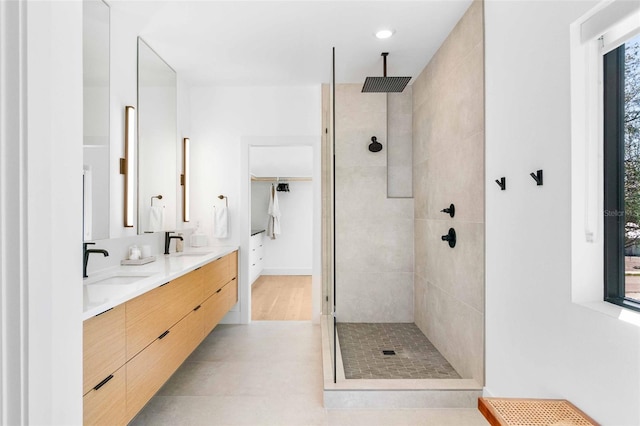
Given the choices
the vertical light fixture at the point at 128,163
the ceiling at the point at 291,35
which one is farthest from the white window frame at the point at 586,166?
the vertical light fixture at the point at 128,163

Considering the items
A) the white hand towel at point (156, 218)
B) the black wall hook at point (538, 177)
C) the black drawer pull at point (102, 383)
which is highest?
the black wall hook at point (538, 177)

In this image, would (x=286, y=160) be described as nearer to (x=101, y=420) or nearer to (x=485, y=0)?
(x=485, y=0)

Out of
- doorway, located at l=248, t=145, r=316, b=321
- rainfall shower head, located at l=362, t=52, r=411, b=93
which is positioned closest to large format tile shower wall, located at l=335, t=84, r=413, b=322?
rainfall shower head, located at l=362, t=52, r=411, b=93

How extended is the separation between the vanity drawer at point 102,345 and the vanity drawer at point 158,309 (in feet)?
0.24

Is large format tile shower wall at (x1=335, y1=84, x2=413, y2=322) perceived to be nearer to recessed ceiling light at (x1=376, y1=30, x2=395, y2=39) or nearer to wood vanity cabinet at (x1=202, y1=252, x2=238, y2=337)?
recessed ceiling light at (x1=376, y1=30, x2=395, y2=39)

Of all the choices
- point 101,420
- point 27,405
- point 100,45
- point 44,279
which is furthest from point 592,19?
point 100,45

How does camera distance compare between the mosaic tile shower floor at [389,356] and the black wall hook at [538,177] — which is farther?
the mosaic tile shower floor at [389,356]

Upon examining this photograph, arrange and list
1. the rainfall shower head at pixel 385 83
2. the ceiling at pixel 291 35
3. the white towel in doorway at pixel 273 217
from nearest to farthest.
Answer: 1. the ceiling at pixel 291 35
2. the rainfall shower head at pixel 385 83
3. the white towel in doorway at pixel 273 217

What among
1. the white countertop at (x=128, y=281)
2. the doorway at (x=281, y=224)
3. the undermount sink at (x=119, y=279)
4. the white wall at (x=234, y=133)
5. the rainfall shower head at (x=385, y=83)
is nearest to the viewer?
the white countertop at (x=128, y=281)

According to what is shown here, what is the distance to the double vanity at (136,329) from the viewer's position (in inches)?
59.1

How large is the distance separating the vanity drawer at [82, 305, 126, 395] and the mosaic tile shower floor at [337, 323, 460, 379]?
1.40 metres

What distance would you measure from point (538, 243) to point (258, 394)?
187cm

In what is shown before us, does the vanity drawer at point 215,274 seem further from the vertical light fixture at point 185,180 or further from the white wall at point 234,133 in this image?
the vertical light fixture at point 185,180

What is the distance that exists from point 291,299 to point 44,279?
4.70 metres
